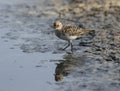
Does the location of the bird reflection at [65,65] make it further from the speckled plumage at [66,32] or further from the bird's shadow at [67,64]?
the speckled plumage at [66,32]

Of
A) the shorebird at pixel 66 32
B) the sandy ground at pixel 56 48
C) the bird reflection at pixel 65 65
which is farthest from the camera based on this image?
the shorebird at pixel 66 32

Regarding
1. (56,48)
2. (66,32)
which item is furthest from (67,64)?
(56,48)

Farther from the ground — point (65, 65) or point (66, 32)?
point (66, 32)

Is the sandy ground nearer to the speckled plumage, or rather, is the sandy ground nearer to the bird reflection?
the bird reflection

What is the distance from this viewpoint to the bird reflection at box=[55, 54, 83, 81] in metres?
10.6

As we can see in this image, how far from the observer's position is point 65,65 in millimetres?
11320

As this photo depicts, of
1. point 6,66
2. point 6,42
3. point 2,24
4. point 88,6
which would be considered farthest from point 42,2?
point 6,66

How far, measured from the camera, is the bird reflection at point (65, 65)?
10.6m

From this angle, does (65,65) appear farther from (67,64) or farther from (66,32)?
(66,32)

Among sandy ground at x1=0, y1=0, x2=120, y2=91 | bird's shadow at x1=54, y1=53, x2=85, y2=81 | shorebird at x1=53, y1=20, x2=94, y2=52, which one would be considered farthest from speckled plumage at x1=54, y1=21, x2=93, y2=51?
bird's shadow at x1=54, y1=53, x2=85, y2=81

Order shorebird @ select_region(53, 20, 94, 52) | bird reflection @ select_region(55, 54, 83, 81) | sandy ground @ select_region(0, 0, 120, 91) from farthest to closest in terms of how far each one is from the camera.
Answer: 1. shorebird @ select_region(53, 20, 94, 52)
2. bird reflection @ select_region(55, 54, 83, 81)
3. sandy ground @ select_region(0, 0, 120, 91)

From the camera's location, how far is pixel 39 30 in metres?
14.6

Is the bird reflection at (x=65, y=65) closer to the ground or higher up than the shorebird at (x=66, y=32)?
closer to the ground

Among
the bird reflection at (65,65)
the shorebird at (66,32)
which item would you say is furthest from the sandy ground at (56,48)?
the shorebird at (66,32)
